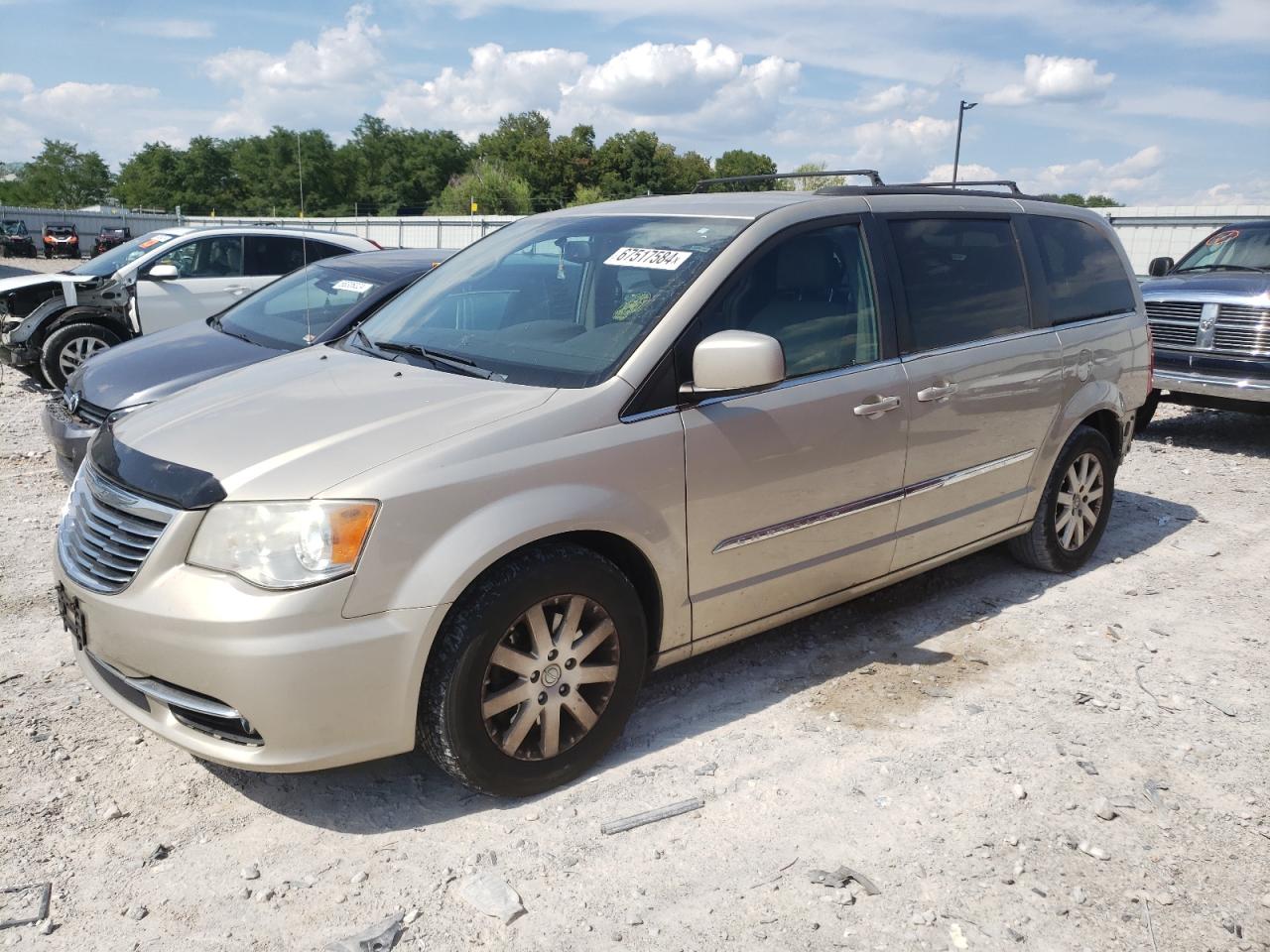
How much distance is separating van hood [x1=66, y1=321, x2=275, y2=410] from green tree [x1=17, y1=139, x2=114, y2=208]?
113 metres

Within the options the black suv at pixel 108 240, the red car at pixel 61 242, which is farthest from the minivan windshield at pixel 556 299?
the red car at pixel 61 242

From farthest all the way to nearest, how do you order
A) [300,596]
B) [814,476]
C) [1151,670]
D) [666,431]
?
1. [1151,670]
2. [814,476]
3. [666,431]
4. [300,596]

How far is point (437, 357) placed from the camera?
3.74m

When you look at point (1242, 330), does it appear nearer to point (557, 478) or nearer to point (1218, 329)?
point (1218, 329)

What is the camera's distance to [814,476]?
12.5 ft

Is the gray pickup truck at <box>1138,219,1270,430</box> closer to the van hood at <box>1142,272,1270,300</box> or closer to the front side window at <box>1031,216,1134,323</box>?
the van hood at <box>1142,272,1270,300</box>

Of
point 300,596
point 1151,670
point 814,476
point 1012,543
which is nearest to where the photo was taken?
point 300,596

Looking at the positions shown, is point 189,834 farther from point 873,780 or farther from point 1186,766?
point 1186,766

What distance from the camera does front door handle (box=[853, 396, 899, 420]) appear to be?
3.94m

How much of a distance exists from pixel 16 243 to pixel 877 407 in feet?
170

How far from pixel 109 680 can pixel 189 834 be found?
1.76ft

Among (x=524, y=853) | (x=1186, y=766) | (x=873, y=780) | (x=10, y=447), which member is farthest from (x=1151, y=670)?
(x=10, y=447)

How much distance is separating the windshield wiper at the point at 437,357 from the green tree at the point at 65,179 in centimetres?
11609

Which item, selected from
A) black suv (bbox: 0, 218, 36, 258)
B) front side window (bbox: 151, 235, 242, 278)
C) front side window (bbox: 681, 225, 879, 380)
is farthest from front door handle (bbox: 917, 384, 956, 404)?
black suv (bbox: 0, 218, 36, 258)
